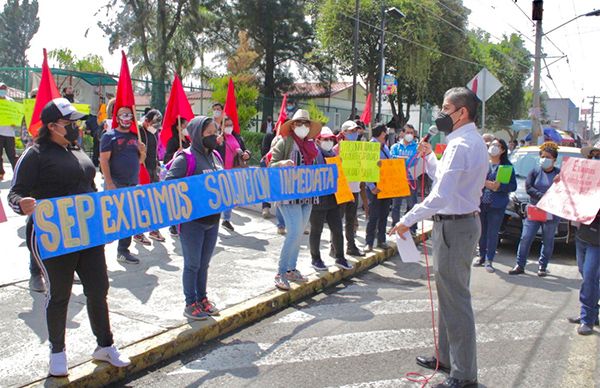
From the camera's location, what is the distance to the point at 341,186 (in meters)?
7.36

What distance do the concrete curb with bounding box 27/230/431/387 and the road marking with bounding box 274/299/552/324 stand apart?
0.90ft

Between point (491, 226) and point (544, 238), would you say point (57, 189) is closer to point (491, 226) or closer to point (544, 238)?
point (491, 226)

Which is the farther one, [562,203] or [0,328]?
[562,203]

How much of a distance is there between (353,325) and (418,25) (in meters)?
26.3

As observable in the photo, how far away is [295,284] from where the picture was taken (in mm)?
6504

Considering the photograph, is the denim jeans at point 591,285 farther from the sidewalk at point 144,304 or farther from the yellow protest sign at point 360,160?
the yellow protest sign at point 360,160

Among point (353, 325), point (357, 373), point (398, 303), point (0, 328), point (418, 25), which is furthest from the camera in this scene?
point (418, 25)

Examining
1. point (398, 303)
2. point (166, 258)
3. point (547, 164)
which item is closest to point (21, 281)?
point (166, 258)

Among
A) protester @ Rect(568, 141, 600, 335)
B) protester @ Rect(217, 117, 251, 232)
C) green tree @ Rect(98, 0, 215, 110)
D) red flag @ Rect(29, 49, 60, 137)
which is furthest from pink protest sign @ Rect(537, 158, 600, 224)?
green tree @ Rect(98, 0, 215, 110)

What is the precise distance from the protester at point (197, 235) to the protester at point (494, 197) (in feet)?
14.8

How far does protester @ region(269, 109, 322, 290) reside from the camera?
6328 mm

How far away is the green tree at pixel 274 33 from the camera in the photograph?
3450 centimetres

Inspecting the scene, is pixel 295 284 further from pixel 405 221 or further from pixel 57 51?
pixel 57 51

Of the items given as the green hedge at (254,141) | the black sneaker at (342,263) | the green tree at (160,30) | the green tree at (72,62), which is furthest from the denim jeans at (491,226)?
the green tree at (72,62)
